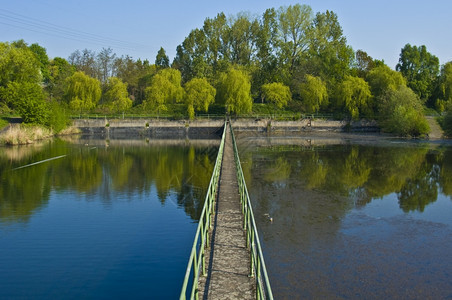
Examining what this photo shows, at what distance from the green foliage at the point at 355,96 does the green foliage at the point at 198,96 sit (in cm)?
1990

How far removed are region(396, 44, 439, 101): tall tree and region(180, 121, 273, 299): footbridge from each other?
6624 cm

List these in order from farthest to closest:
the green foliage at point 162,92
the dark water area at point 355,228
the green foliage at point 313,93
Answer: the green foliage at point 313,93 → the green foliage at point 162,92 → the dark water area at point 355,228

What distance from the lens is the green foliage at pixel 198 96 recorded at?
6156 centimetres

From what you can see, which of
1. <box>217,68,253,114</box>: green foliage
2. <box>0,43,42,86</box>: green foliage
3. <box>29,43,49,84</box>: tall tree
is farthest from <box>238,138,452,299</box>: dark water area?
<box>29,43,49,84</box>: tall tree

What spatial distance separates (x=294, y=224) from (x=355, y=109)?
5209 cm

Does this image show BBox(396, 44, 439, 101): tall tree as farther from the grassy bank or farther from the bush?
the grassy bank

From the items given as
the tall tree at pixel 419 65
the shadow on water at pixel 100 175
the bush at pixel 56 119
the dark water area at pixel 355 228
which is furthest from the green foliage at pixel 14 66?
the tall tree at pixel 419 65

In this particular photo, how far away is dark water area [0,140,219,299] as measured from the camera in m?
10.0

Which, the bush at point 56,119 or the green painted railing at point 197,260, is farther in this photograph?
the bush at point 56,119

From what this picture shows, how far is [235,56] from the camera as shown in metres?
75.6

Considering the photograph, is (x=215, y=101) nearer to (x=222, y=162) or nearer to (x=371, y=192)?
(x=222, y=162)

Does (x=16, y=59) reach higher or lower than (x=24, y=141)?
higher

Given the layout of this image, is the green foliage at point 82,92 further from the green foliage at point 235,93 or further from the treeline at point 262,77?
the green foliage at point 235,93

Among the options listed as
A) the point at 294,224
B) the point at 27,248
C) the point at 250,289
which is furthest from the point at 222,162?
the point at 250,289
